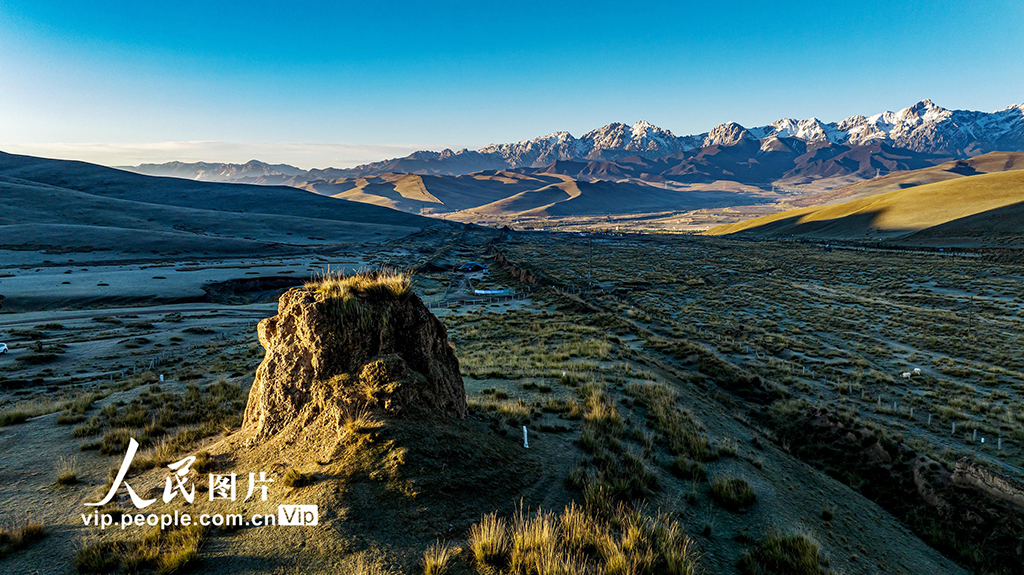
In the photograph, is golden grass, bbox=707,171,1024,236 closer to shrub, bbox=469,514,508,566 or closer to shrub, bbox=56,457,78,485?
shrub, bbox=469,514,508,566

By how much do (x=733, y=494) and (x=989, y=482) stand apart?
6.73 metres

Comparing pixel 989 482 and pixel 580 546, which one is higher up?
pixel 580 546

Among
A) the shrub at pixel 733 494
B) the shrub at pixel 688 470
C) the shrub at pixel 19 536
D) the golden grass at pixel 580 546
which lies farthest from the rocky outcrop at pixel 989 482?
the shrub at pixel 19 536

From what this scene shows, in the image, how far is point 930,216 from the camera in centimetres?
10744

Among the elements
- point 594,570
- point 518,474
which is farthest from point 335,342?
point 594,570

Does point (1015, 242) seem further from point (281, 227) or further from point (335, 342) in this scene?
point (281, 227)

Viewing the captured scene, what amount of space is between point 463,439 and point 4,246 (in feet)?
314

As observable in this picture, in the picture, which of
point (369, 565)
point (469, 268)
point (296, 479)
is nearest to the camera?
point (369, 565)

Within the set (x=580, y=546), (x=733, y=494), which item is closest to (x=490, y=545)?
(x=580, y=546)

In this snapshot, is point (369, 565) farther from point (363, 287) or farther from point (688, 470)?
point (688, 470)

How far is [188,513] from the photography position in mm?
5762

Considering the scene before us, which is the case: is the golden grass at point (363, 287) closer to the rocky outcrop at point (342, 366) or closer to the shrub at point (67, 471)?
the rocky outcrop at point (342, 366)

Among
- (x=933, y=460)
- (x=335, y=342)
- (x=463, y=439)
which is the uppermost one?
(x=335, y=342)

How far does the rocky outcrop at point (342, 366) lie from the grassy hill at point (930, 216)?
370 ft
